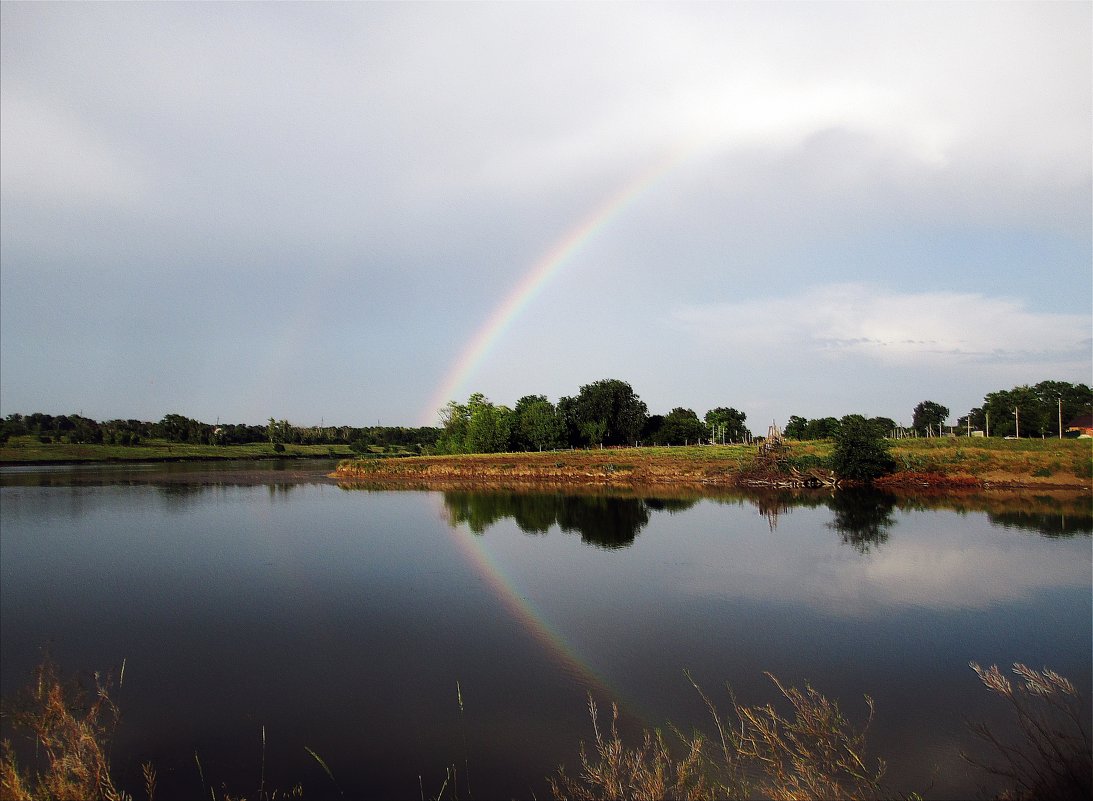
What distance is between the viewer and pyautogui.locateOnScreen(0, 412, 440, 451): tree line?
11638 cm

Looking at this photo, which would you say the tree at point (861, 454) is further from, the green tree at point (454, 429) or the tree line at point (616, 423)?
the green tree at point (454, 429)

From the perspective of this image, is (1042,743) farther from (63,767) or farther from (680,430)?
(680,430)

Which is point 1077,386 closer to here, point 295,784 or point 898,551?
point 898,551

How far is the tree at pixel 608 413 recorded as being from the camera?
8669cm

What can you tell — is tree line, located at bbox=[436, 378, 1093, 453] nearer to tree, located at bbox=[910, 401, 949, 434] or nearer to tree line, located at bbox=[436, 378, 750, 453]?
tree line, located at bbox=[436, 378, 750, 453]

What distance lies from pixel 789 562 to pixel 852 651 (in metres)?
8.27

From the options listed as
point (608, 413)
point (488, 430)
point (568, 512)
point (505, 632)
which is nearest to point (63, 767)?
point (505, 632)

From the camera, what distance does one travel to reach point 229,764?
740 centimetres

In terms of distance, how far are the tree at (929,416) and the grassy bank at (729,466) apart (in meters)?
82.9

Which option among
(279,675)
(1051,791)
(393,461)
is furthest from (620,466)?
(1051,791)

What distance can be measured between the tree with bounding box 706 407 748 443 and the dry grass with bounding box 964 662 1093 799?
96042mm

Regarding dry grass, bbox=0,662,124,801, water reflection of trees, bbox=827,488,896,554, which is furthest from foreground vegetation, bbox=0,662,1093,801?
water reflection of trees, bbox=827,488,896,554

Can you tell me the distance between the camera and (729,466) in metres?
51.0

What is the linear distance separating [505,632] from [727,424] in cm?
10414
